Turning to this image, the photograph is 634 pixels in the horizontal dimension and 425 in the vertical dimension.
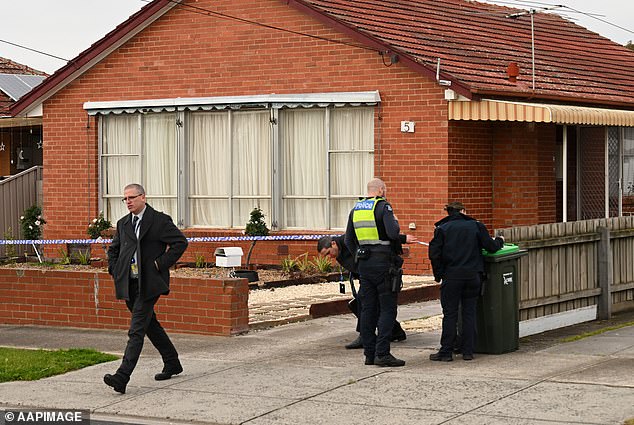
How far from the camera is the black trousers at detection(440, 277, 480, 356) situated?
1221 cm

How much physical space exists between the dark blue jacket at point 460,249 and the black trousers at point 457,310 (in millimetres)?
A: 89

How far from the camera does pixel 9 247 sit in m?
23.8

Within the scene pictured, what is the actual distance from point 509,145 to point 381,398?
11298 mm

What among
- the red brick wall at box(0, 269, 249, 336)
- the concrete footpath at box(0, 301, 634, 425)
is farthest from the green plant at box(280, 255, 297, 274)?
the concrete footpath at box(0, 301, 634, 425)

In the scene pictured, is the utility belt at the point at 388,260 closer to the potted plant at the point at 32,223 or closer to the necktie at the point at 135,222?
the necktie at the point at 135,222

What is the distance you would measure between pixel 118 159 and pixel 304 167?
387 cm

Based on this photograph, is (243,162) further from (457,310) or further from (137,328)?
(137,328)

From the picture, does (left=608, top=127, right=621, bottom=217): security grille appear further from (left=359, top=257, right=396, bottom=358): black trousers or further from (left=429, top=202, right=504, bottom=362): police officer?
(left=359, top=257, right=396, bottom=358): black trousers

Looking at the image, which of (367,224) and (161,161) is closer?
(367,224)

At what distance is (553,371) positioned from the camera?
37.7 ft

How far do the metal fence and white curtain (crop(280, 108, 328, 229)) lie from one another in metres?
5.79

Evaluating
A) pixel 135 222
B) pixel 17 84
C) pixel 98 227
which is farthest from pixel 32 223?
pixel 135 222

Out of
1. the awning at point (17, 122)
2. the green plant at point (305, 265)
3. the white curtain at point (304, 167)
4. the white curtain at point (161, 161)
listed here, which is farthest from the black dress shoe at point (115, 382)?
the awning at point (17, 122)

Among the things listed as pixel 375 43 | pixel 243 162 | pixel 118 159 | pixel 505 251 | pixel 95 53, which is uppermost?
pixel 95 53
